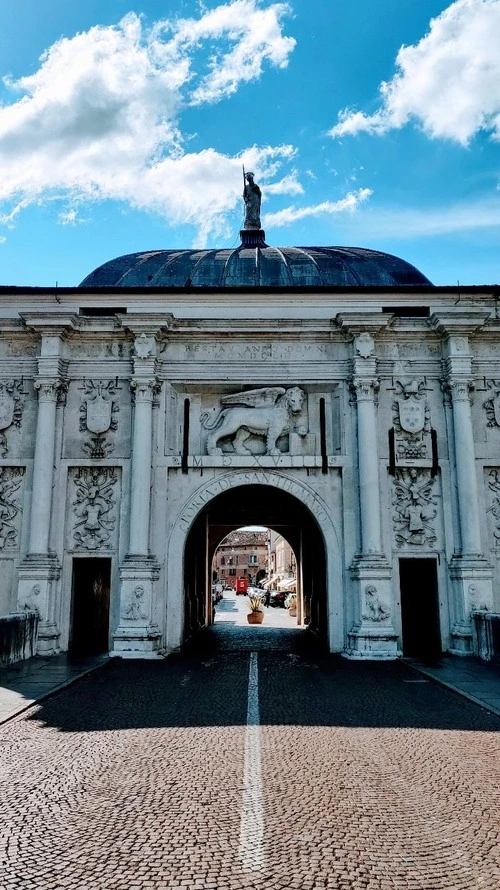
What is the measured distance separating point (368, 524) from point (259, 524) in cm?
1125

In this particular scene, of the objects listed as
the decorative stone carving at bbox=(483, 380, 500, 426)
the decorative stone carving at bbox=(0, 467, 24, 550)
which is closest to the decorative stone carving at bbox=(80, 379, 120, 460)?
the decorative stone carving at bbox=(0, 467, 24, 550)

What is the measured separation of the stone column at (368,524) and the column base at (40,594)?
24.2 feet

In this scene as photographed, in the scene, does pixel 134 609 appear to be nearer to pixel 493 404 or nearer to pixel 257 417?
pixel 257 417

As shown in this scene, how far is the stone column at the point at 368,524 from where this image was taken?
15.5 metres

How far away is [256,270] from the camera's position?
22.2 m

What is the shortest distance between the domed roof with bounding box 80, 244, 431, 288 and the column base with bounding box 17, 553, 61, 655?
10151 millimetres

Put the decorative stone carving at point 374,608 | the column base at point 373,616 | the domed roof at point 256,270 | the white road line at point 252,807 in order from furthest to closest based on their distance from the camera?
the domed roof at point 256,270 < the decorative stone carving at point 374,608 < the column base at point 373,616 < the white road line at point 252,807

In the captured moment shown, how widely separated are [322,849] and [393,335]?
15.0 metres

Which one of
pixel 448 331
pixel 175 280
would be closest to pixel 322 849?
pixel 448 331

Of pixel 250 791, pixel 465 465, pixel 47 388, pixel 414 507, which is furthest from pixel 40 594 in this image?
pixel 250 791

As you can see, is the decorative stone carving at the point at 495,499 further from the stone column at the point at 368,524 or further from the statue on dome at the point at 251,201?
the statue on dome at the point at 251,201

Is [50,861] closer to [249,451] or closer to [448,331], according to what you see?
[249,451]

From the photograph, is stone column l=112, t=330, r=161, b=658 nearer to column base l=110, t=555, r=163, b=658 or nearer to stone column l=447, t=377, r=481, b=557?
→ column base l=110, t=555, r=163, b=658

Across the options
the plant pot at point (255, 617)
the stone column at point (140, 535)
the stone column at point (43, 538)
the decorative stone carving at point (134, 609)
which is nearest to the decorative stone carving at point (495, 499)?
the stone column at point (140, 535)
